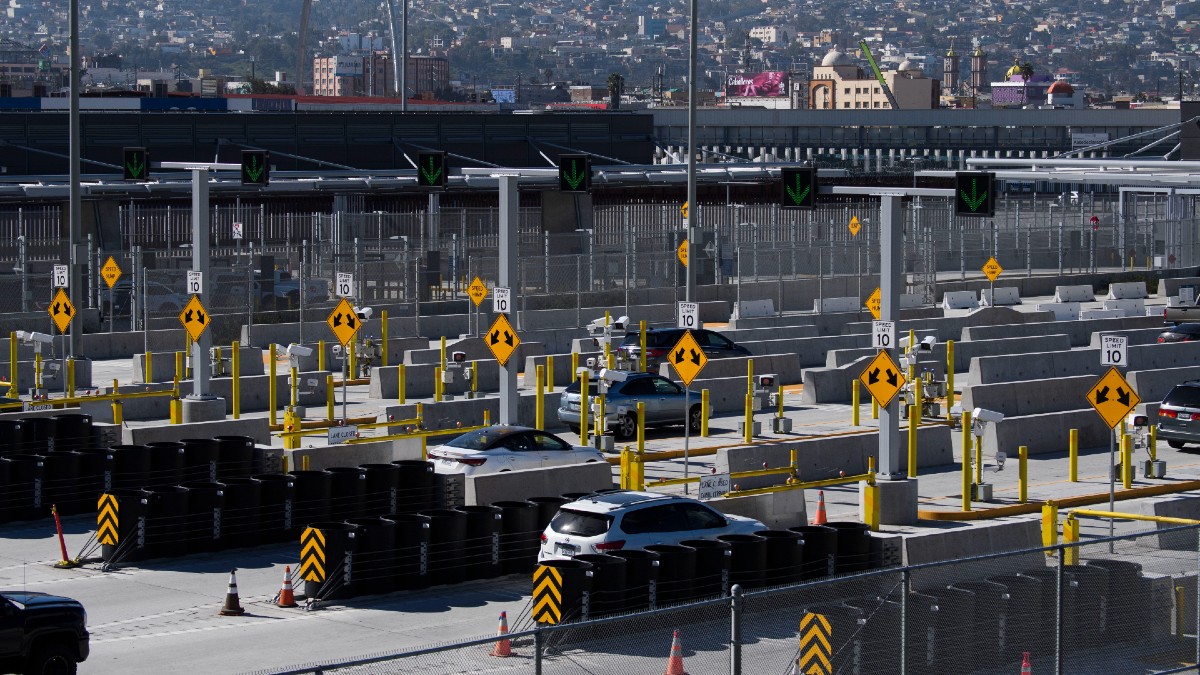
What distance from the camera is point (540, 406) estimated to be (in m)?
32.5

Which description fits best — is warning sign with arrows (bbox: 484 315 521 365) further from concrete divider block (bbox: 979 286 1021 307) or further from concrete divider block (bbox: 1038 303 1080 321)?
concrete divider block (bbox: 979 286 1021 307)

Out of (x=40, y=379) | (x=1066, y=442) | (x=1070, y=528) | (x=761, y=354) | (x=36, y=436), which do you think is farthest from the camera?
(x=761, y=354)

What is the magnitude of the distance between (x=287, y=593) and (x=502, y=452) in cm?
653

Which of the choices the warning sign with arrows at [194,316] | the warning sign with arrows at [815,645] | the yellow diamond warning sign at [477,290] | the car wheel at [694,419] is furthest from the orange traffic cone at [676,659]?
the yellow diamond warning sign at [477,290]

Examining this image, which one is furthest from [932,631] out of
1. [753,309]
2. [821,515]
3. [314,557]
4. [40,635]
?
[753,309]

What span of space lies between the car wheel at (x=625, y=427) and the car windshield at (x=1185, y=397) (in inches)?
368

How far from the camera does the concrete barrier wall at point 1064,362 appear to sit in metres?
39.0

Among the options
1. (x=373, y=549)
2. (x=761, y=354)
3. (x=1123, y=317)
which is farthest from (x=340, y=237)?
(x=373, y=549)

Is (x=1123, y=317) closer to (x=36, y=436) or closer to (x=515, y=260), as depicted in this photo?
(x=515, y=260)

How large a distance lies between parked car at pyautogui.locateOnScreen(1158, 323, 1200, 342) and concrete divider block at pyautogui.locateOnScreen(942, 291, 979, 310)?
10321mm

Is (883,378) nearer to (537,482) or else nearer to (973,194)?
(537,482)

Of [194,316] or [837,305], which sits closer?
[194,316]

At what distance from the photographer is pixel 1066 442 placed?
32344 millimetres

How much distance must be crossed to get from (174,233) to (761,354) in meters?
29.7
